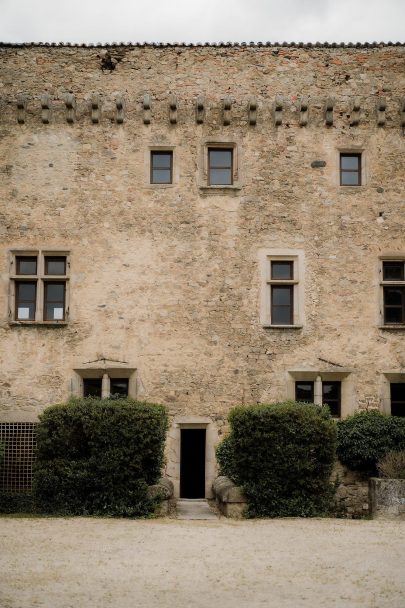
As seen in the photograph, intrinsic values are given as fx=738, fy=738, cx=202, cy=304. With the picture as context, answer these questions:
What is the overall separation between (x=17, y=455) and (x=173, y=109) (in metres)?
9.13

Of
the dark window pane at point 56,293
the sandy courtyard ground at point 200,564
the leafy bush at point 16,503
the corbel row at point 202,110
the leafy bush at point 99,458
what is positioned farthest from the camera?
the corbel row at point 202,110

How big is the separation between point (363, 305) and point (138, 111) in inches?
289

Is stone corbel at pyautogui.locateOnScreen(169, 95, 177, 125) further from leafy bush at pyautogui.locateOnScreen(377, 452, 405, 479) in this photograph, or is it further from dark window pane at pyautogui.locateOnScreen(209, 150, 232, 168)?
leafy bush at pyautogui.locateOnScreen(377, 452, 405, 479)

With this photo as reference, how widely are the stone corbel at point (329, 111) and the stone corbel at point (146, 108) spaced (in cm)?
439

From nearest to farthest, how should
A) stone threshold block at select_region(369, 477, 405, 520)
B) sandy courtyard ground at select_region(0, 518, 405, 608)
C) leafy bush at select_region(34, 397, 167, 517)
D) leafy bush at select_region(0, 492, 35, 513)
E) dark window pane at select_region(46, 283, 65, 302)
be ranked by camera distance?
sandy courtyard ground at select_region(0, 518, 405, 608), leafy bush at select_region(34, 397, 167, 517), stone threshold block at select_region(369, 477, 405, 520), leafy bush at select_region(0, 492, 35, 513), dark window pane at select_region(46, 283, 65, 302)

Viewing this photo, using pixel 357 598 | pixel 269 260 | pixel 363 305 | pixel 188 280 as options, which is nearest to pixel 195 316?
pixel 188 280

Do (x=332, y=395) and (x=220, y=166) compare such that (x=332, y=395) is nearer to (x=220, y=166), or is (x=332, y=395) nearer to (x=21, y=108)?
(x=220, y=166)

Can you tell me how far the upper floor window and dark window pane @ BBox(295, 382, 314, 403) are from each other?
5.86m

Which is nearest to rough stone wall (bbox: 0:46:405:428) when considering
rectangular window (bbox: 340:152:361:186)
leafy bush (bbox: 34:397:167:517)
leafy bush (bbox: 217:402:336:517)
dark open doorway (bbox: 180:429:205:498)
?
rectangular window (bbox: 340:152:361:186)

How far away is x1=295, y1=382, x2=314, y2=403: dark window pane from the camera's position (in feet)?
57.9

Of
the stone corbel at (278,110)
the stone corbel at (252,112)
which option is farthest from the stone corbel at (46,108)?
the stone corbel at (278,110)

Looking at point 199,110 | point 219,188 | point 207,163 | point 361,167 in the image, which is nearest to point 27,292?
point 219,188

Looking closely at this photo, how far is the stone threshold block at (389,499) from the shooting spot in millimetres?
13953

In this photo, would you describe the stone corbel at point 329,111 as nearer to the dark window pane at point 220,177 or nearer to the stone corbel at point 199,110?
the dark window pane at point 220,177
